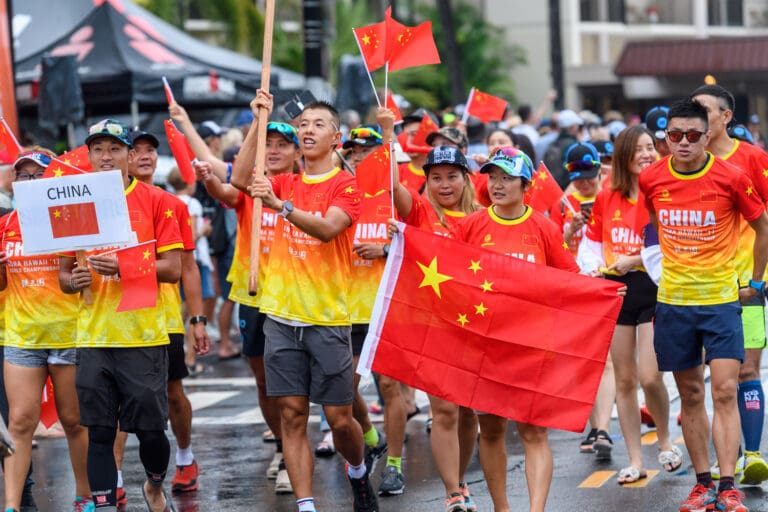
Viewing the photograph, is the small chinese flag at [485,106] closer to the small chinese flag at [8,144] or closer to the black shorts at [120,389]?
the small chinese flag at [8,144]

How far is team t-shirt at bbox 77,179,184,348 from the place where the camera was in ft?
24.9

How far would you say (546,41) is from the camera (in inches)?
1865

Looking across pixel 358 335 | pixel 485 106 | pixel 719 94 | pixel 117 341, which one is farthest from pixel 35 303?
pixel 485 106

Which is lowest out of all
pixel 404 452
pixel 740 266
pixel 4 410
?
pixel 404 452

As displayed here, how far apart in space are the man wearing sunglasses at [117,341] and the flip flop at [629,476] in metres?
2.77

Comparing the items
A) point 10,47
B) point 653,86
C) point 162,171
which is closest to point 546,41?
point 653,86

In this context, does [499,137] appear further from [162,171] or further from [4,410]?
[162,171]

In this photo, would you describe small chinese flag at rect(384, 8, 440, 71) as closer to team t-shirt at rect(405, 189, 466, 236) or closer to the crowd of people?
the crowd of people

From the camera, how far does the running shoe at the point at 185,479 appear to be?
361 inches

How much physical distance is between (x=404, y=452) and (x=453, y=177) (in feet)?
7.95

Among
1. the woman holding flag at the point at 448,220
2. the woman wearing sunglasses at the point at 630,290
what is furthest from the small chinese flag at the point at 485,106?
the woman holding flag at the point at 448,220

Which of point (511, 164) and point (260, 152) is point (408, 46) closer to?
point (511, 164)

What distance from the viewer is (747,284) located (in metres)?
8.30

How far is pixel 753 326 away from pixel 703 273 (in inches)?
34.1
